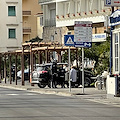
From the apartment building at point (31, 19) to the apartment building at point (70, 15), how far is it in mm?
13009

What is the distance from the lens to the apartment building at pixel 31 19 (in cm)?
8612

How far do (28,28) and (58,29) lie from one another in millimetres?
18100

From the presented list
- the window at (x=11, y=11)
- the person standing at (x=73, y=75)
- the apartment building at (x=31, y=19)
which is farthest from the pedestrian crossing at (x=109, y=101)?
the apartment building at (x=31, y=19)

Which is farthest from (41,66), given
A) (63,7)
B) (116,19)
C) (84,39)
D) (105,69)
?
(63,7)

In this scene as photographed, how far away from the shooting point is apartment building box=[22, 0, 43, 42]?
86.1m

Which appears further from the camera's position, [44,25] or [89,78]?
[44,25]

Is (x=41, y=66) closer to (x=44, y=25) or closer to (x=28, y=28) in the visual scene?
(x=44, y=25)

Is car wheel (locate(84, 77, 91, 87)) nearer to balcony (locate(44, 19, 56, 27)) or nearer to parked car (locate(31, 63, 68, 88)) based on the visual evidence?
parked car (locate(31, 63, 68, 88))

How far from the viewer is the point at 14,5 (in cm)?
8281

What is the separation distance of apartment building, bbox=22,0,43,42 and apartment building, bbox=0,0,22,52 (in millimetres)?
2888

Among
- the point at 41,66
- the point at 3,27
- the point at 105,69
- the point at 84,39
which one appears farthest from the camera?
the point at 3,27

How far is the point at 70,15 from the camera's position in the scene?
207ft

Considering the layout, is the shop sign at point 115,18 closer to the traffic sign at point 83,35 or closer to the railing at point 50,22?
the traffic sign at point 83,35

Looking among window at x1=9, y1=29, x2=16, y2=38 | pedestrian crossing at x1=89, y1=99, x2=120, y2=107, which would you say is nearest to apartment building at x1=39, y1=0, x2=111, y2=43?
window at x1=9, y1=29, x2=16, y2=38
